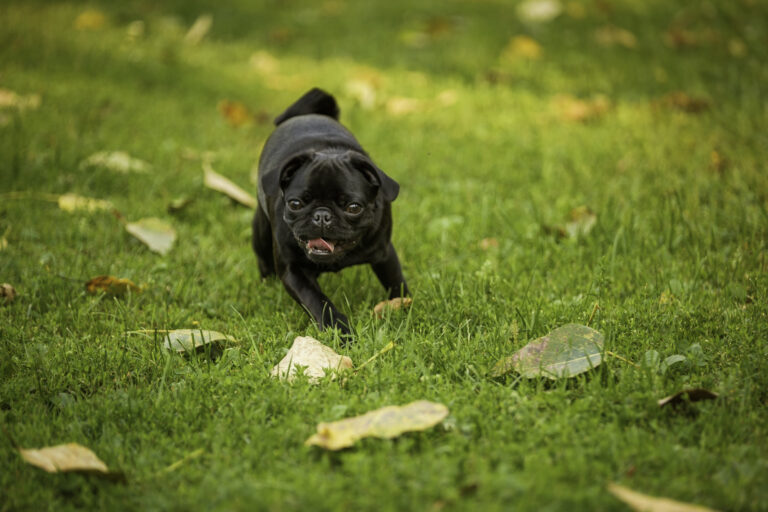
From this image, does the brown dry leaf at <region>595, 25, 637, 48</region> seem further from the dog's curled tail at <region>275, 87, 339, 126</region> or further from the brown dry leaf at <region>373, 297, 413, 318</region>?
the brown dry leaf at <region>373, 297, 413, 318</region>

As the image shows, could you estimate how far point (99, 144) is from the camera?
221 inches

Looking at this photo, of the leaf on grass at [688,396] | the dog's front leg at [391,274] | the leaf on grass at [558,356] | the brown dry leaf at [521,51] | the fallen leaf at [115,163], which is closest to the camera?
the leaf on grass at [688,396]

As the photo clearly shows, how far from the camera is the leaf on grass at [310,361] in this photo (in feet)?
9.21

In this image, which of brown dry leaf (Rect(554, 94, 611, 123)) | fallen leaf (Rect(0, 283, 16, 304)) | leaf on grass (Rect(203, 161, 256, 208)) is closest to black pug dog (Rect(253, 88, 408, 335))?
leaf on grass (Rect(203, 161, 256, 208))

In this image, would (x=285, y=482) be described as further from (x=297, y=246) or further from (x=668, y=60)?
(x=668, y=60)

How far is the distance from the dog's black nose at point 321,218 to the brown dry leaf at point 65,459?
52.5 inches

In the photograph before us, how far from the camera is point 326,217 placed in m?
3.15

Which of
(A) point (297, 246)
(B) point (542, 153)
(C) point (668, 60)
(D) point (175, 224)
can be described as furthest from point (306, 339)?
(C) point (668, 60)

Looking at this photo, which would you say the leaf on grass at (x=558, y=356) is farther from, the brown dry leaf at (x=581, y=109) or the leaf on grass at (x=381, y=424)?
the brown dry leaf at (x=581, y=109)

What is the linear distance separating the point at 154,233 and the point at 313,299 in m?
1.46

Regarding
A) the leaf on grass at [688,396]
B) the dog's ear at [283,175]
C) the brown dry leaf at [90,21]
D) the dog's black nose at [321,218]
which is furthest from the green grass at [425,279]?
the dog's ear at [283,175]

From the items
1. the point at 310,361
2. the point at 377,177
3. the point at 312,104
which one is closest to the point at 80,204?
the point at 312,104

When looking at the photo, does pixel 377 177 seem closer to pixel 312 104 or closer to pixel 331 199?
pixel 331 199

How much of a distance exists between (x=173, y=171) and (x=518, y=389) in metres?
3.59
